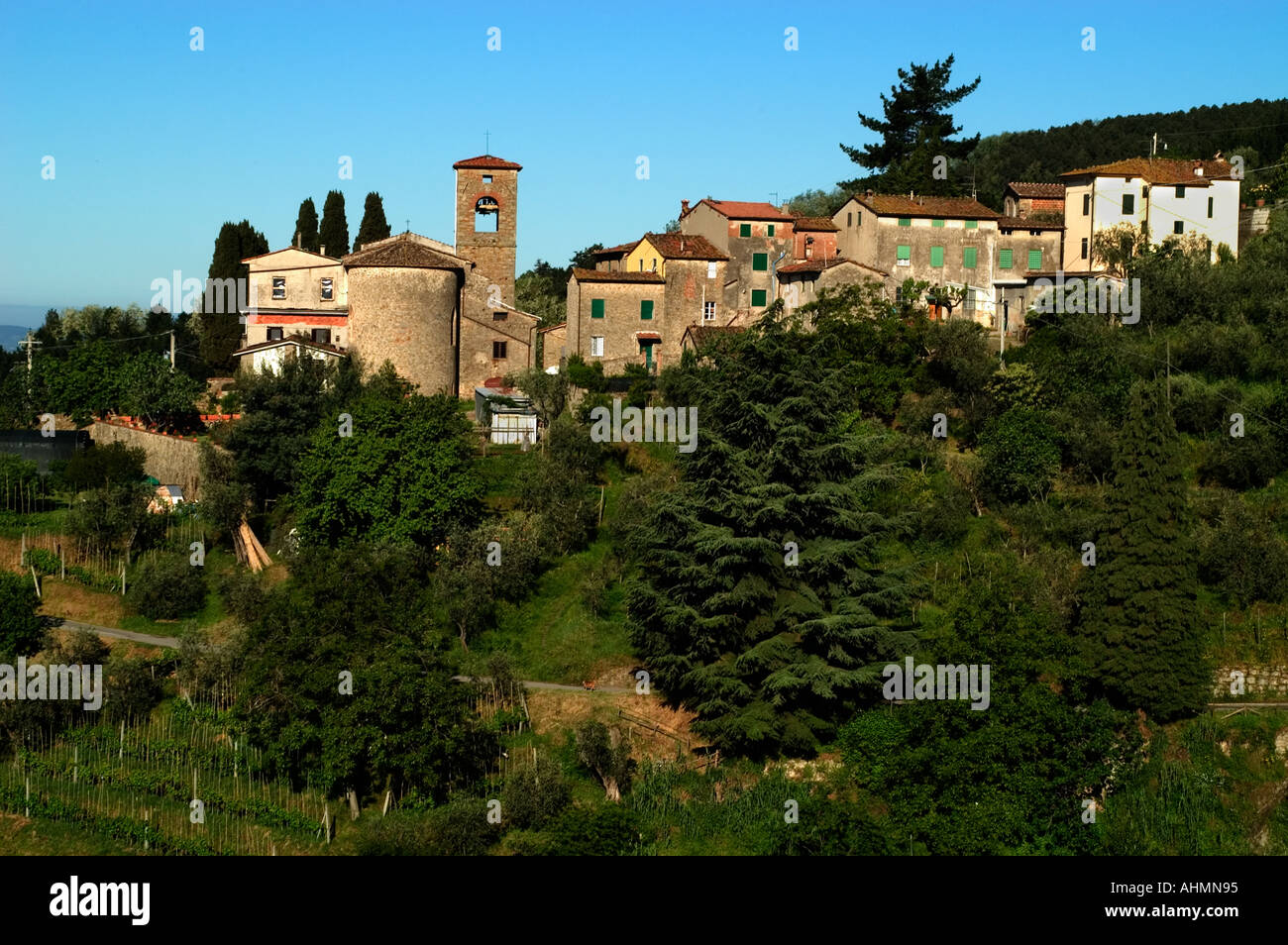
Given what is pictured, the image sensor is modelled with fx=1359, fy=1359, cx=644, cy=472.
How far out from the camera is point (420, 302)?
150 ft

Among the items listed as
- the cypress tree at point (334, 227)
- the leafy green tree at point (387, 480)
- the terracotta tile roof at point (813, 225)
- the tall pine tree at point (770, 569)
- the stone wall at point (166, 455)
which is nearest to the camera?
the tall pine tree at point (770, 569)

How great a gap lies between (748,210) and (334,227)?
22.1 meters

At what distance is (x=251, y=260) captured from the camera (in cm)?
5312

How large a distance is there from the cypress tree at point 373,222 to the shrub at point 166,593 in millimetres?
31328

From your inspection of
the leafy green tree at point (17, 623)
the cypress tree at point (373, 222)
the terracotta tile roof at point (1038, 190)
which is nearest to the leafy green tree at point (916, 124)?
the terracotta tile roof at point (1038, 190)

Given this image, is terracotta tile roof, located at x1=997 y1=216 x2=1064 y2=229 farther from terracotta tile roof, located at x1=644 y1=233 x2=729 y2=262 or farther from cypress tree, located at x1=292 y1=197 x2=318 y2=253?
cypress tree, located at x1=292 y1=197 x2=318 y2=253

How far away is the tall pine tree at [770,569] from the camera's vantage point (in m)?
27.4

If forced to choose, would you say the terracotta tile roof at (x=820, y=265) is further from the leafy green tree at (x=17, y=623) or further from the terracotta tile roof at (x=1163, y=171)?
the leafy green tree at (x=17, y=623)

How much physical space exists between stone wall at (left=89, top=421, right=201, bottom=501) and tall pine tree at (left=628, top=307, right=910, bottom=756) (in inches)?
625

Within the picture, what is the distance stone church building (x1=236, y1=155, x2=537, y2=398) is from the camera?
149 ft

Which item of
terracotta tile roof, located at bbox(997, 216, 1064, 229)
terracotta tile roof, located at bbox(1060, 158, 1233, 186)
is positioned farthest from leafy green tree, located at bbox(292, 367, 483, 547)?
terracotta tile roof, located at bbox(1060, 158, 1233, 186)
